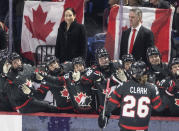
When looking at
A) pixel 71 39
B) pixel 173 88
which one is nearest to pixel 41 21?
pixel 71 39

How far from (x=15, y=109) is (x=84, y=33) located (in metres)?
1.88

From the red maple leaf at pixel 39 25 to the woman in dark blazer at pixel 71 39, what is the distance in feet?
3.82

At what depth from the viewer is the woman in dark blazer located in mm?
9891

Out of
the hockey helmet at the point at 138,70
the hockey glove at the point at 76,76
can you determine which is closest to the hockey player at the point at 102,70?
the hockey glove at the point at 76,76

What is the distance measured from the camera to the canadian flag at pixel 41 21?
11.1m

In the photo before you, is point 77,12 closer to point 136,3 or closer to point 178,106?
point 136,3

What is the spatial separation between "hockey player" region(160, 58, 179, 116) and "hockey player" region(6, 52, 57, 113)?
5.97ft

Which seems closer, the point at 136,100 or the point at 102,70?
the point at 136,100

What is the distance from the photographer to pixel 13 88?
9.10 metres

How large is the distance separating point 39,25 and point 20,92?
2.49m

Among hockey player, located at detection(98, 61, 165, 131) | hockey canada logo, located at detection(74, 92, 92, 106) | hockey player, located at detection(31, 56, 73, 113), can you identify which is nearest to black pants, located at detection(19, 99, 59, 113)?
hockey player, located at detection(31, 56, 73, 113)

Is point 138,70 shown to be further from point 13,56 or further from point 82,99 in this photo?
point 13,56

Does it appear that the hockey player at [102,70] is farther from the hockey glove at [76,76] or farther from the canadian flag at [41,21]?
the canadian flag at [41,21]

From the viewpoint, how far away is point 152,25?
10.7 metres
